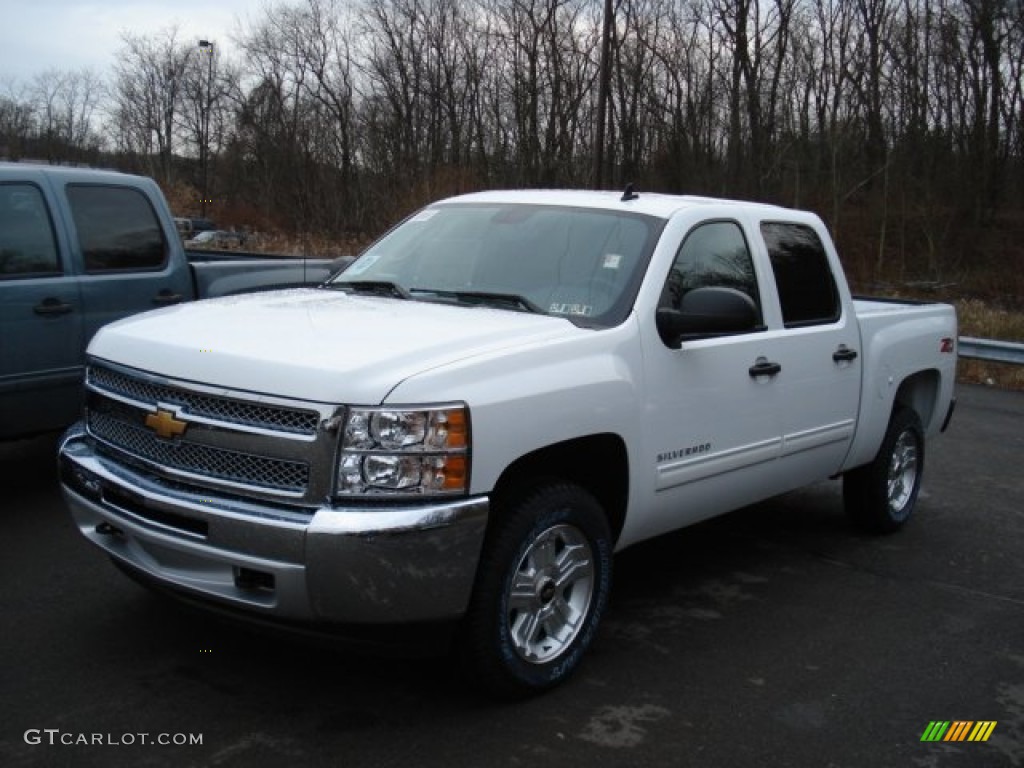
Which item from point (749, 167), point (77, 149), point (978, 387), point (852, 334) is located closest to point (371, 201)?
point (749, 167)

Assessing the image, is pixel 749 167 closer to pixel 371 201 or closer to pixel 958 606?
pixel 371 201

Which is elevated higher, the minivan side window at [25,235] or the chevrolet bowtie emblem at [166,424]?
the minivan side window at [25,235]

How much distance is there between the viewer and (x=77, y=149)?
49.0 meters

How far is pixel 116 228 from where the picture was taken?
21.3 ft

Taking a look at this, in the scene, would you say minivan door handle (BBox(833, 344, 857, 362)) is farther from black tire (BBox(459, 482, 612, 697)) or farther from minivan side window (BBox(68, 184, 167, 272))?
minivan side window (BBox(68, 184, 167, 272))

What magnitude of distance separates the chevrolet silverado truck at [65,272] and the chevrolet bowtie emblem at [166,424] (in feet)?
8.22

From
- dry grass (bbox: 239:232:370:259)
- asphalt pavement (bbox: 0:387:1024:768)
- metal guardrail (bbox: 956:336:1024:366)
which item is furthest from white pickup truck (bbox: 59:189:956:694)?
dry grass (bbox: 239:232:370:259)

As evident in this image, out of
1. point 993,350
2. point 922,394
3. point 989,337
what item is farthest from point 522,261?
point 989,337

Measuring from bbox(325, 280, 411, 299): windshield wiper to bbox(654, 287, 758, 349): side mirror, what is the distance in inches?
45.3

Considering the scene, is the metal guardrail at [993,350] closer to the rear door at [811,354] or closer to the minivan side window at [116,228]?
the rear door at [811,354]

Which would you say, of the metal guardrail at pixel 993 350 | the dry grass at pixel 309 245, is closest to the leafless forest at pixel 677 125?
the dry grass at pixel 309 245

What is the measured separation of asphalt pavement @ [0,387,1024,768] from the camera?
341cm

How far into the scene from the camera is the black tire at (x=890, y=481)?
6105 mm

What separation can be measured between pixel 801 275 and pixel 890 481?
1.64 meters
